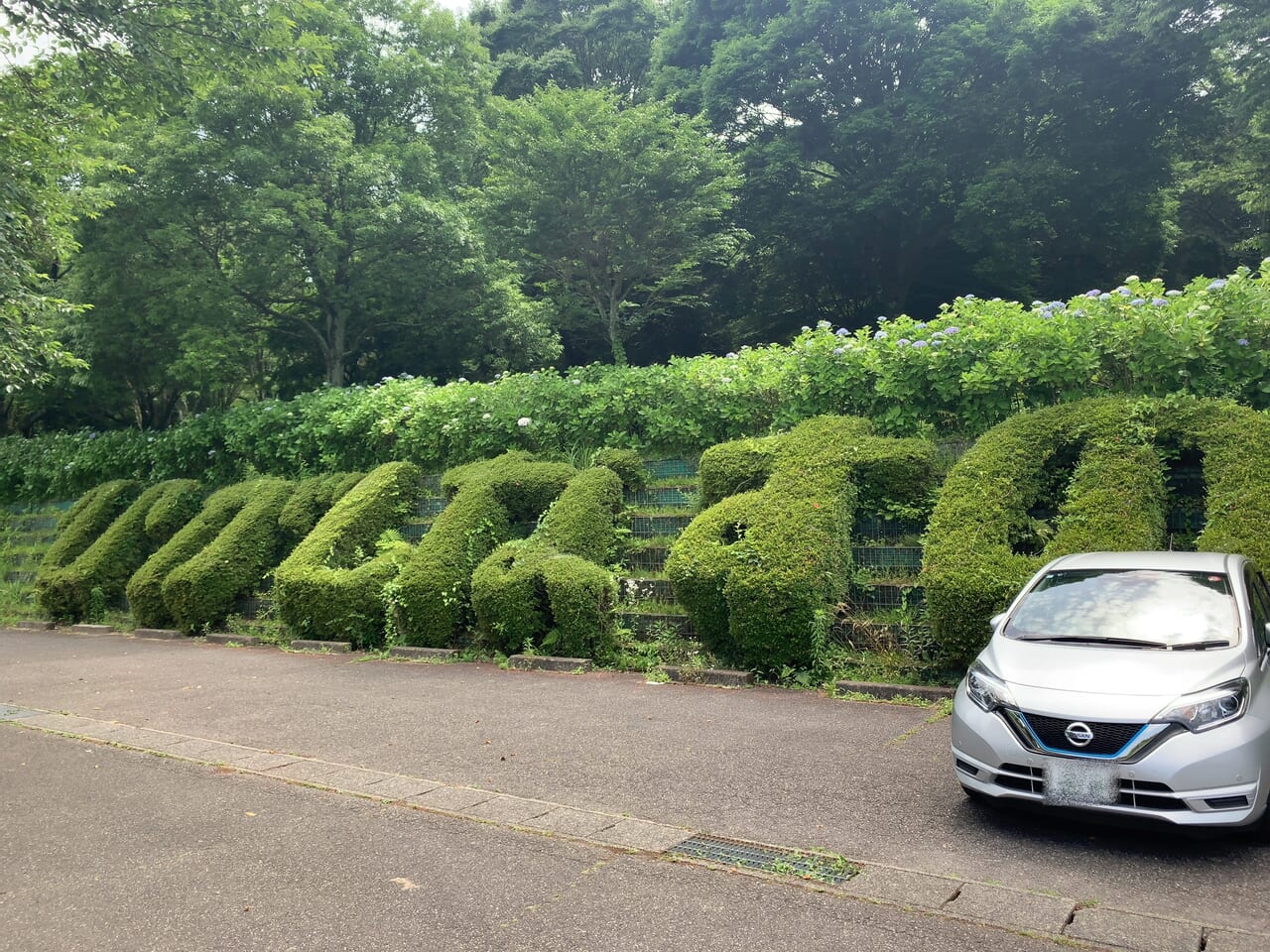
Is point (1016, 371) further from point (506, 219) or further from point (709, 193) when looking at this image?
point (506, 219)

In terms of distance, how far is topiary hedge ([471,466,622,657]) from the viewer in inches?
353

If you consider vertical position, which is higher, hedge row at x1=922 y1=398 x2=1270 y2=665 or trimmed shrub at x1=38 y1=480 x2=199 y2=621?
hedge row at x1=922 y1=398 x2=1270 y2=665

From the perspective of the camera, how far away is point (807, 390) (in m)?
10.3

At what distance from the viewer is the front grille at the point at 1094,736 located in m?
4.11

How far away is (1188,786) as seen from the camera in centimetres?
397

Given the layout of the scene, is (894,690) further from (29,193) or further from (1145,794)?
(29,193)

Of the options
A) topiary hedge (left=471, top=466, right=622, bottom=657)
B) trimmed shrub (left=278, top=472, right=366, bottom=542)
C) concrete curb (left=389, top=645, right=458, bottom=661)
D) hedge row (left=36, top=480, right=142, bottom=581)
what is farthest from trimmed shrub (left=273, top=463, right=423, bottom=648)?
hedge row (left=36, top=480, right=142, bottom=581)

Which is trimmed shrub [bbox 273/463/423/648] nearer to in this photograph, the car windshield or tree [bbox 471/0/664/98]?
the car windshield

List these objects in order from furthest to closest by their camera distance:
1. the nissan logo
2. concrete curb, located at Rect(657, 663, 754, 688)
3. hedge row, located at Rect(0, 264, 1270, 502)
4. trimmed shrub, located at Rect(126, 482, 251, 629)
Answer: trimmed shrub, located at Rect(126, 482, 251, 629) → hedge row, located at Rect(0, 264, 1270, 502) → concrete curb, located at Rect(657, 663, 754, 688) → the nissan logo

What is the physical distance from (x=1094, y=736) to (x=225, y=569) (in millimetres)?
11468

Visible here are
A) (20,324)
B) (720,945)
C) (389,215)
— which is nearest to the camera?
(720,945)

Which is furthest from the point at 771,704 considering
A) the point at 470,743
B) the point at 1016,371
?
the point at 1016,371

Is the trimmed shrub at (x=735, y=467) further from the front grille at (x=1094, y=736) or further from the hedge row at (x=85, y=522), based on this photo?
the hedge row at (x=85, y=522)

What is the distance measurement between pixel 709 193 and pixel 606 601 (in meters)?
14.5
